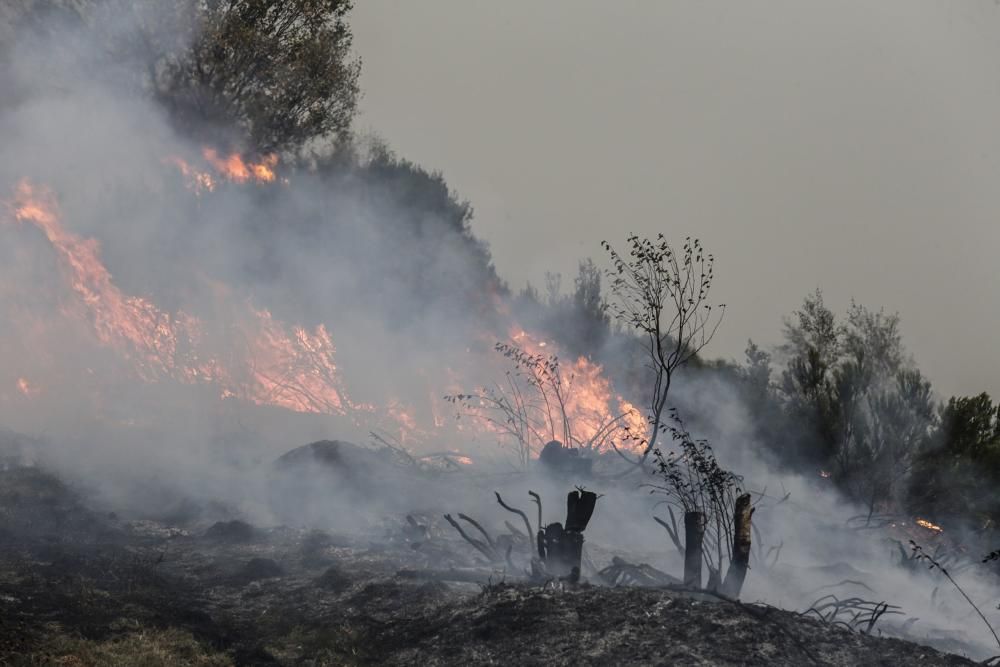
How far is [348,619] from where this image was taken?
10.4 metres

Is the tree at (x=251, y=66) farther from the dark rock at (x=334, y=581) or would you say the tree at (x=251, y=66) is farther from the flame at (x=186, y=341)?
the dark rock at (x=334, y=581)

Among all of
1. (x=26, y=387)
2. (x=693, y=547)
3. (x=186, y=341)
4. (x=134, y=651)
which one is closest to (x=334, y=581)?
(x=134, y=651)

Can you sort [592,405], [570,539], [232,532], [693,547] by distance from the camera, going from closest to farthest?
[693,547], [570,539], [232,532], [592,405]

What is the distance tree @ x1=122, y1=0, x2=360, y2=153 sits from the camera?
25578 millimetres

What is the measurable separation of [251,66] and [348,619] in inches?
790

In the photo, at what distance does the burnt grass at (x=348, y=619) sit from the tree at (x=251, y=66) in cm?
1574

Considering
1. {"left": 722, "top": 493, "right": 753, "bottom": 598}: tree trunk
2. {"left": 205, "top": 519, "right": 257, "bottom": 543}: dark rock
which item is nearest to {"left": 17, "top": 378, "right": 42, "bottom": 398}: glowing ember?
{"left": 205, "top": 519, "right": 257, "bottom": 543}: dark rock

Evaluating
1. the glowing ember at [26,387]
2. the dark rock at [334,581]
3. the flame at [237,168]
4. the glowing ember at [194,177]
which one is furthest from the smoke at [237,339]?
the dark rock at [334,581]

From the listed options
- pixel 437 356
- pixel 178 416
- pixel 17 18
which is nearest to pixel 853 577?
pixel 437 356

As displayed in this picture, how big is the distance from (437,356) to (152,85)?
10738mm

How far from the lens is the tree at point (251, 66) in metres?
25.6

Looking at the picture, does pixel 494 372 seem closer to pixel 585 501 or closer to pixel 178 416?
pixel 178 416

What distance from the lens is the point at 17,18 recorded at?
2381 cm

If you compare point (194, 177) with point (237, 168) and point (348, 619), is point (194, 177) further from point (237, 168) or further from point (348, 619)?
point (348, 619)
